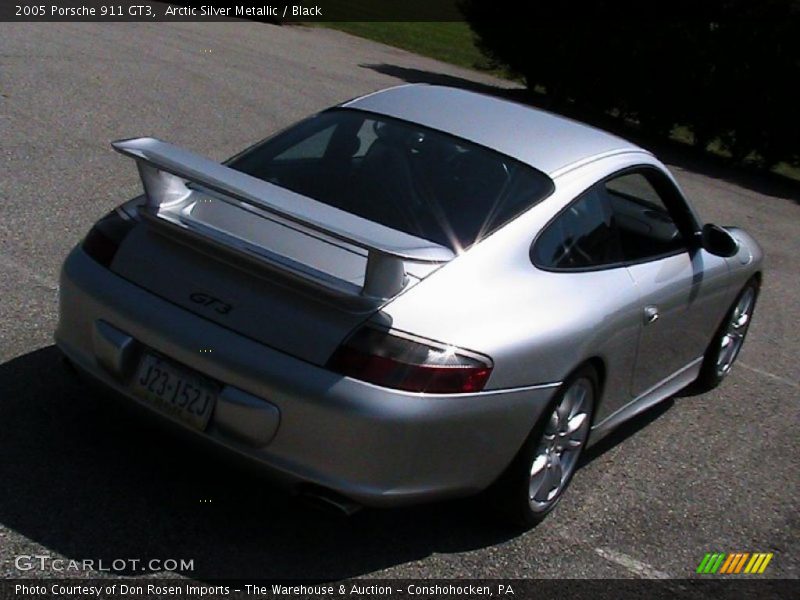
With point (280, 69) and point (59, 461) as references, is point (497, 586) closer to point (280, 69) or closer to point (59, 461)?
point (59, 461)

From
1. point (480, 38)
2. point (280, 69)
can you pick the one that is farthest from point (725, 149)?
point (280, 69)

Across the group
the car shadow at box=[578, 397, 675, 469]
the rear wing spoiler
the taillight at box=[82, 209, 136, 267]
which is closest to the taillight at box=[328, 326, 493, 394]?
the rear wing spoiler

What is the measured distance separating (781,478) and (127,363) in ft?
10.9

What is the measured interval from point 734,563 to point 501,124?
2.04 m

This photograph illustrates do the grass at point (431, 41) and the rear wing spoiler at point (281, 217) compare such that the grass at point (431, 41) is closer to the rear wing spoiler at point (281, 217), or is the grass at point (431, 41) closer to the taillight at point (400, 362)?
the rear wing spoiler at point (281, 217)

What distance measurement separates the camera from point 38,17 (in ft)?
57.8

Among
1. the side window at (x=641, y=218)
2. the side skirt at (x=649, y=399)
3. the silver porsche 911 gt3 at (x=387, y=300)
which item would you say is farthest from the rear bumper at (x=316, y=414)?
the side window at (x=641, y=218)

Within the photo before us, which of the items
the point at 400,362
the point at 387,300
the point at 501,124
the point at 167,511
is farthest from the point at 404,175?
the point at 167,511

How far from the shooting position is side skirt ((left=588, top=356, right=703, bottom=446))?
500cm

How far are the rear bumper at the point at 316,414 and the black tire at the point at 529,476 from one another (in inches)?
7.7

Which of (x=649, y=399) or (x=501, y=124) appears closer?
(x=501, y=124)

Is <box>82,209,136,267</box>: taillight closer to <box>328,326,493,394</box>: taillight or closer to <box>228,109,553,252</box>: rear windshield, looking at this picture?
<box>228,109,553,252</box>: rear windshield

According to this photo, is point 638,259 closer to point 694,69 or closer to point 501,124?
point 501,124

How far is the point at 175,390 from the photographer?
3.92 m
